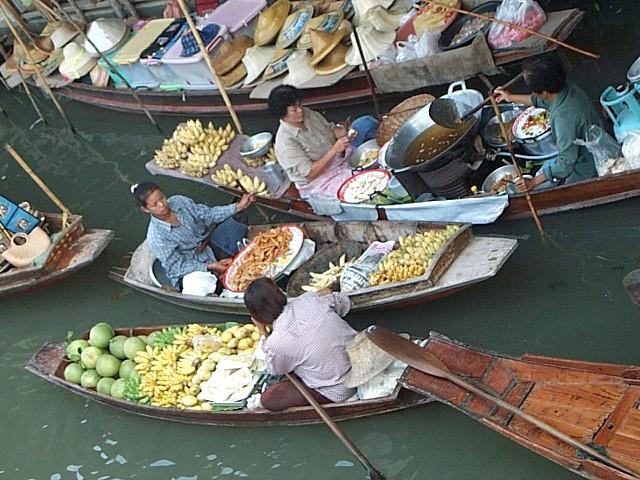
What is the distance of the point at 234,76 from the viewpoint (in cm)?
1005

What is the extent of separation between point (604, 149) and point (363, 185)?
2.11 metres

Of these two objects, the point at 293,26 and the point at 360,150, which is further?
the point at 293,26

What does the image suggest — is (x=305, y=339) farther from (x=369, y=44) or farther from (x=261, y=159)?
(x=369, y=44)

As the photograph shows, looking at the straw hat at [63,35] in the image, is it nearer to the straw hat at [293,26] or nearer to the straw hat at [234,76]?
the straw hat at [234,76]

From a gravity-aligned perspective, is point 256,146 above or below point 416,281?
above

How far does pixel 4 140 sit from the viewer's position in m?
12.8

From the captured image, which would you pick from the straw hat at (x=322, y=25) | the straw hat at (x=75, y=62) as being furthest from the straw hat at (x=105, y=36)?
the straw hat at (x=322, y=25)

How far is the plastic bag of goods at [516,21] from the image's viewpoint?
27.0ft

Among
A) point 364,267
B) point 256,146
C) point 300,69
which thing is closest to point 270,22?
point 300,69

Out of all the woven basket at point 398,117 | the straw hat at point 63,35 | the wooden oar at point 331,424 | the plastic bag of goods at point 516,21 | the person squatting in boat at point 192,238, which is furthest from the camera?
the straw hat at point 63,35

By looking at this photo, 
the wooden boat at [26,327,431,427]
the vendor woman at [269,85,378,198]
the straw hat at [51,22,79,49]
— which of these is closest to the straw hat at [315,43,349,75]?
the vendor woman at [269,85,378,198]

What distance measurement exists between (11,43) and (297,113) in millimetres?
8825

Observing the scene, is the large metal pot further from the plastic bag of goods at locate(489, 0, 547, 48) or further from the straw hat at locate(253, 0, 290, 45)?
the straw hat at locate(253, 0, 290, 45)

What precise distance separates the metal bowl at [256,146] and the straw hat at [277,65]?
4.27 ft
